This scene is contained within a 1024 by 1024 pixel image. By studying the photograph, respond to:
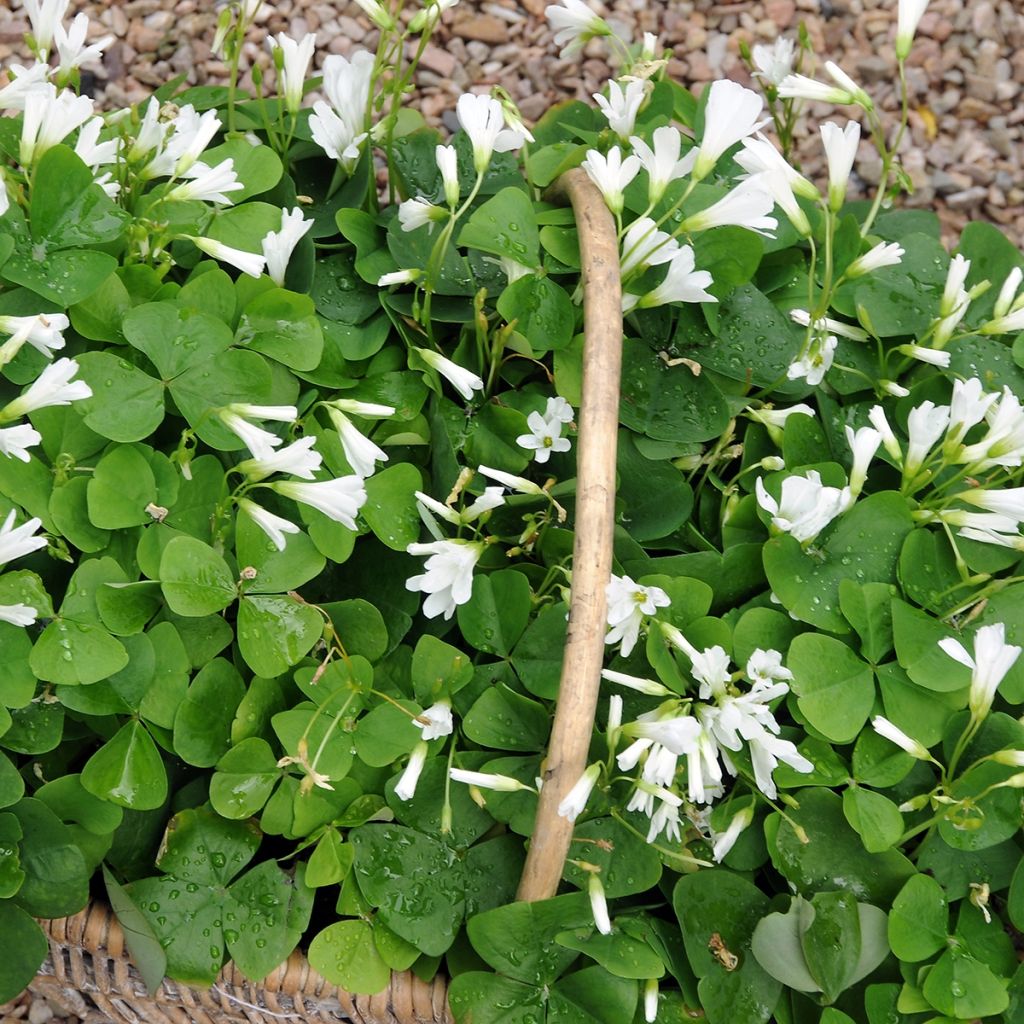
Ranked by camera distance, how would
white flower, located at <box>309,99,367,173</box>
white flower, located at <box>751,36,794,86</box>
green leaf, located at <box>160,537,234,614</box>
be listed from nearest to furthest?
1. green leaf, located at <box>160,537,234,614</box>
2. white flower, located at <box>309,99,367,173</box>
3. white flower, located at <box>751,36,794,86</box>

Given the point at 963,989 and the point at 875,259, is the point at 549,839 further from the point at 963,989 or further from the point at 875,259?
the point at 875,259

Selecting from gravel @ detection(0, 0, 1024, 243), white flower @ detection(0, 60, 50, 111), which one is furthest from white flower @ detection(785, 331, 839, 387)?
gravel @ detection(0, 0, 1024, 243)

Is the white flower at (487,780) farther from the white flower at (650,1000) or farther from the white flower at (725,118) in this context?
the white flower at (725,118)

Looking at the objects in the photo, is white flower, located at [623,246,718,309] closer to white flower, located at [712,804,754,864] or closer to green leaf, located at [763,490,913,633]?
green leaf, located at [763,490,913,633]

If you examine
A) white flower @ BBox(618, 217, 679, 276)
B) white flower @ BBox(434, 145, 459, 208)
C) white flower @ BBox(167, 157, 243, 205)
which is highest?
white flower @ BBox(434, 145, 459, 208)

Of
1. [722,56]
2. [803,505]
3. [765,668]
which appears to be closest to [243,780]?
[765,668]

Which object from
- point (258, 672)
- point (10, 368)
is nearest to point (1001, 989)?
point (258, 672)

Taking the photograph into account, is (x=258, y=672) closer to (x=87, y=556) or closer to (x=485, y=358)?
(x=87, y=556)
